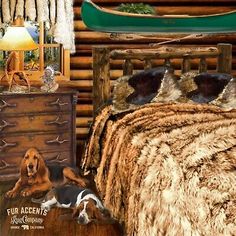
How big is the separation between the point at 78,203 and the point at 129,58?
63.1 inches

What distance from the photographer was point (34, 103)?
4570 millimetres

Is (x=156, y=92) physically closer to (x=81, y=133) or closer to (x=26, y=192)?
(x=26, y=192)

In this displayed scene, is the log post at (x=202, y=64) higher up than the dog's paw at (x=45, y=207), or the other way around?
the log post at (x=202, y=64)

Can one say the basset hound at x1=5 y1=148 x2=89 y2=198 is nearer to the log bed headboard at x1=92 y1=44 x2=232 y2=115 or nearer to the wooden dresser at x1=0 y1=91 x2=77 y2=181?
the wooden dresser at x1=0 y1=91 x2=77 y2=181

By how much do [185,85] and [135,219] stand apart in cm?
192

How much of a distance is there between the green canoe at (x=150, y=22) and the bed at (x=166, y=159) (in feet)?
1.00

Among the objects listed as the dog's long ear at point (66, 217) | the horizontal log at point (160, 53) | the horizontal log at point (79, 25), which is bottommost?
the dog's long ear at point (66, 217)

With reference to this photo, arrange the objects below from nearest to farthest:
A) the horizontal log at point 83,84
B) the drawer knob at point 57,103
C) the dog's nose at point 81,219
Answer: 1. the dog's nose at point 81,219
2. the drawer knob at point 57,103
3. the horizontal log at point 83,84

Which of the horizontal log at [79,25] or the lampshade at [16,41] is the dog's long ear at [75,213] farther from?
the horizontal log at [79,25]

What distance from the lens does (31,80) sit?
5.46m

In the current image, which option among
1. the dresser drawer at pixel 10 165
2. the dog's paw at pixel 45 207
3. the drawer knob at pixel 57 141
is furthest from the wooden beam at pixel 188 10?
the dog's paw at pixel 45 207

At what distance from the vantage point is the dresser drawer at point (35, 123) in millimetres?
4492

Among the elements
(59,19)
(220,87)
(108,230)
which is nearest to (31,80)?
(59,19)

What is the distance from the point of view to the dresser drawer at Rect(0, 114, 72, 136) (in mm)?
4492
